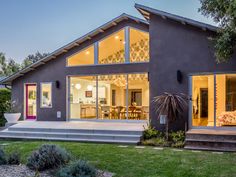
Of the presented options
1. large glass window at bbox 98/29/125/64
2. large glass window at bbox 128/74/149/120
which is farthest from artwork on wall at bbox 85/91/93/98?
large glass window at bbox 128/74/149/120

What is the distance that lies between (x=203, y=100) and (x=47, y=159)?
7191 millimetres

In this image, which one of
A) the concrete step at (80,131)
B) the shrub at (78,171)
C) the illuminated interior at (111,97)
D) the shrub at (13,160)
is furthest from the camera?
the illuminated interior at (111,97)

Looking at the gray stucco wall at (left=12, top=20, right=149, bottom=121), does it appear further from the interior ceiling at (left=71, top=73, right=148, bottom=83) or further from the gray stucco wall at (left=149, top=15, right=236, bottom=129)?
the gray stucco wall at (left=149, top=15, right=236, bottom=129)

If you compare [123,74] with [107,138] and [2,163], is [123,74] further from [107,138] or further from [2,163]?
[2,163]

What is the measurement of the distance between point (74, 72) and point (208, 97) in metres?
7.12

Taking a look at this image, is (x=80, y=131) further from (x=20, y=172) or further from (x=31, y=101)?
(x=31, y=101)

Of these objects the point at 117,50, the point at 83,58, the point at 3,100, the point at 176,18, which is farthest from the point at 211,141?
the point at 3,100

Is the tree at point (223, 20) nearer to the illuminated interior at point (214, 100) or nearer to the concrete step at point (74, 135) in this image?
the illuminated interior at point (214, 100)

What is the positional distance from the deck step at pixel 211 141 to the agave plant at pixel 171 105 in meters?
1.10

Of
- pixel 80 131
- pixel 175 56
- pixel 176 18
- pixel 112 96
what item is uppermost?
pixel 176 18

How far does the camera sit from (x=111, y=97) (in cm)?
1373

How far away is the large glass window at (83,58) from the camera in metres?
14.0


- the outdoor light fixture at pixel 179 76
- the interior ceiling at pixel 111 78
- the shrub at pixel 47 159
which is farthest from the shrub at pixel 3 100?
the shrub at pixel 47 159

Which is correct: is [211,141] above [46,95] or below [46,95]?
below
